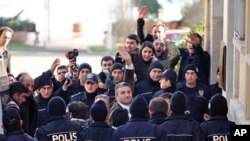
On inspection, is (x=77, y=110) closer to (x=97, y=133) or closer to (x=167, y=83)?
(x=97, y=133)

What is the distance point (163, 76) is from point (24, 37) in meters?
31.6

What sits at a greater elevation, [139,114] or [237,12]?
[237,12]

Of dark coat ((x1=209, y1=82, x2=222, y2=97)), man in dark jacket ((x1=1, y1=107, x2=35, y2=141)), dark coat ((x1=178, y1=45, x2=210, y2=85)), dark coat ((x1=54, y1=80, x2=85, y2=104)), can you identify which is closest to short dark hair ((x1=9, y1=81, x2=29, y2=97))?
man in dark jacket ((x1=1, y1=107, x2=35, y2=141))

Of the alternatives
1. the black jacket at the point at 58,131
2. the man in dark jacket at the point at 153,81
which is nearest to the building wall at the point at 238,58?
the man in dark jacket at the point at 153,81

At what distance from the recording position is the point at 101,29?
47.9 m

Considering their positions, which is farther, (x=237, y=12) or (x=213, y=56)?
(x=213, y=56)

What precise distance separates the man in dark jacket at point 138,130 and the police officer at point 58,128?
29.1 inches

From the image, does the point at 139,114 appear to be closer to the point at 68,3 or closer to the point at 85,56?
the point at 85,56

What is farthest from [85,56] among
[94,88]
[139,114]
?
[139,114]

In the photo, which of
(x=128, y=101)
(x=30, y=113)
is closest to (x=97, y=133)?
(x=128, y=101)

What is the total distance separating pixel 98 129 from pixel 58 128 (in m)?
0.53

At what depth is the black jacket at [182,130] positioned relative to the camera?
1166 centimetres

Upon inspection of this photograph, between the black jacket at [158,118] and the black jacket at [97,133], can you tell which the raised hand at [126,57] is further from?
the black jacket at [97,133]

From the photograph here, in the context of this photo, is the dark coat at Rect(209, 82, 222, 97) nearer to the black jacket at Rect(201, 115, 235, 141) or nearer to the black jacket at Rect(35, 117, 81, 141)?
the black jacket at Rect(201, 115, 235, 141)
